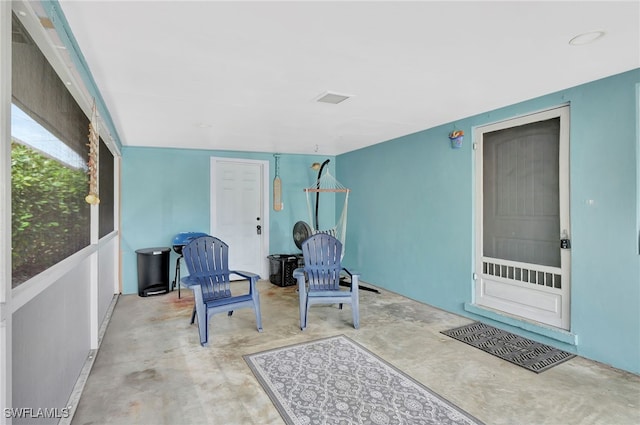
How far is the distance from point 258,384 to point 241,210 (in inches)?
151

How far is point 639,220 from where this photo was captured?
100 inches

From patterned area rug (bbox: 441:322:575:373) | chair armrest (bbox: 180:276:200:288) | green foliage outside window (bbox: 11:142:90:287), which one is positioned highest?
green foliage outside window (bbox: 11:142:90:287)

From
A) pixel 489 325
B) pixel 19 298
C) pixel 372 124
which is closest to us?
pixel 19 298

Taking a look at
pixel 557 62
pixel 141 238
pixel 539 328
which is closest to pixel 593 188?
pixel 557 62

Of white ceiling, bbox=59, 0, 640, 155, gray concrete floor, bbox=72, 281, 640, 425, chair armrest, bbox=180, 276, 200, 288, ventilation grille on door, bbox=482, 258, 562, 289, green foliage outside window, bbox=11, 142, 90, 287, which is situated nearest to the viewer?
green foliage outside window, bbox=11, 142, 90, 287

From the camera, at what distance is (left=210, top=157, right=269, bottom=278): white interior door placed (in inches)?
227

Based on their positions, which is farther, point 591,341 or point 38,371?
point 591,341

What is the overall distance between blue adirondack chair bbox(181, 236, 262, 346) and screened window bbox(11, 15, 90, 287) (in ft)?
4.22

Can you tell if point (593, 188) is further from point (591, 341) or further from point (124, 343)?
point (124, 343)

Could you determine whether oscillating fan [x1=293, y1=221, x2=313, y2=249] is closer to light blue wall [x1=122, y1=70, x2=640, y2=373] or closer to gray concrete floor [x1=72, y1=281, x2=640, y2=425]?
light blue wall [x1=122, y1=70, x2=640, y2=373]

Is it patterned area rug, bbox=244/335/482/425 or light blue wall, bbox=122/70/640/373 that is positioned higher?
light blue wall, bbox=122/70/640/373

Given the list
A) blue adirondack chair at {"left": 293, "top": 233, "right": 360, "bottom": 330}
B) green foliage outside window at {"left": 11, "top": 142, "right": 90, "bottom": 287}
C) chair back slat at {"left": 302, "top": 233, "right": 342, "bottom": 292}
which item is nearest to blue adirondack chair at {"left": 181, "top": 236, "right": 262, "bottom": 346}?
blue adirondack chair at {"left": 293, "top": 233, "right": 360, "bottom": 330}

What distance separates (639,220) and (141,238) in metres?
5.85

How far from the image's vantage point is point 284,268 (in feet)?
18.0
